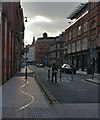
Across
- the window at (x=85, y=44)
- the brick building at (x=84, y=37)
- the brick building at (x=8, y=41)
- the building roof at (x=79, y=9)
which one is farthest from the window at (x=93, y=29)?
the brick building at (x=8, y=41)

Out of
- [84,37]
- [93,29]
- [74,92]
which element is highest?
[93,29]

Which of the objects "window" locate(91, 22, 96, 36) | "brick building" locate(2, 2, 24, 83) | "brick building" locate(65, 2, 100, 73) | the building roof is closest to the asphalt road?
"brick building" locate(2, 2, 24, 83)

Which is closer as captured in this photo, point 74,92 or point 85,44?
point 74,92

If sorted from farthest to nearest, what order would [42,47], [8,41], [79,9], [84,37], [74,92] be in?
[42,47], [79,9], [84,37], [8,41], [74,92]

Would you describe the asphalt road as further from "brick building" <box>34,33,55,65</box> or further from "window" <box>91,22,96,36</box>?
"brick building" <box>34,33,55,65</box>

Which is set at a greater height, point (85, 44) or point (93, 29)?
point (93, 29)

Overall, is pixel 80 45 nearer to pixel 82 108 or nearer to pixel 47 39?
pixel 82 108

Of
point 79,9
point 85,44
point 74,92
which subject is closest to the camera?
point 74,92

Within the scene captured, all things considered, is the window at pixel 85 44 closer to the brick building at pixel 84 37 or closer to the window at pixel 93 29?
the brick building at pixel 84 37

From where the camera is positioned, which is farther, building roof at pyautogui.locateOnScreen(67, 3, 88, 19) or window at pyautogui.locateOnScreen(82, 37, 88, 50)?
building roof at pyautogui.locateOnScreen(67, 3, 88, 19)

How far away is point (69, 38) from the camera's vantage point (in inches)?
3915

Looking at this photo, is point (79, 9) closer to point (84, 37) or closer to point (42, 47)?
point (84, 37)

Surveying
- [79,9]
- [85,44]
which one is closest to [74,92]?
[85,44]

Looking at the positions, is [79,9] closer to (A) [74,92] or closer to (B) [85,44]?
(B) [85,44]
